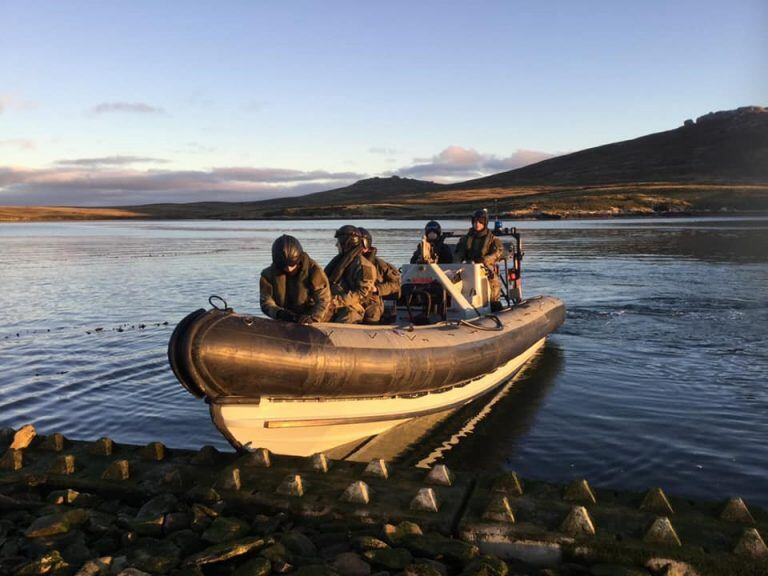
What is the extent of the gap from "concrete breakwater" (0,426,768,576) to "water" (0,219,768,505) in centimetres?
Result: 180

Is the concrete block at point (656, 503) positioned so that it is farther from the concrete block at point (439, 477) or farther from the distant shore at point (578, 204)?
the distant shore at point (578, 204)

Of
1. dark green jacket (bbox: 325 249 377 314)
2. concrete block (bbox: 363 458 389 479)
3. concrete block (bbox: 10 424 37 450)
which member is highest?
dark green jacket (bbox: 325 249 377 314)

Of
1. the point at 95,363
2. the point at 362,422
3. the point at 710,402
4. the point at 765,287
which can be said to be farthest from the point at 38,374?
the point at 765,287

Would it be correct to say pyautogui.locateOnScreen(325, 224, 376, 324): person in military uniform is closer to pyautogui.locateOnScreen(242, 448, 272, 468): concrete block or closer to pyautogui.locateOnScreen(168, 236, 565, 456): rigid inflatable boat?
pyautogui.locateOnScreen(168, 236, 565, 456): rigid inflatable boat

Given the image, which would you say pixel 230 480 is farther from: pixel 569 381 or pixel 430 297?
pixel 569 381

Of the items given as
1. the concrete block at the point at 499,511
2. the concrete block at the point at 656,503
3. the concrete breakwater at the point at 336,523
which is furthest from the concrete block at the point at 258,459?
the concrete block at the point at 656,503

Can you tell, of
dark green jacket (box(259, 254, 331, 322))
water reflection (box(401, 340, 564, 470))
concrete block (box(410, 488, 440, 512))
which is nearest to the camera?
concrete block (box(410, 488, 440, 512))

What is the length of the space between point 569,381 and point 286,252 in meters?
5.86

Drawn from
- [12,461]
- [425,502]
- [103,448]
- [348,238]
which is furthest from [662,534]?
[12,461]

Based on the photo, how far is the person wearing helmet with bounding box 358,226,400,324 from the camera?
29.0 ft

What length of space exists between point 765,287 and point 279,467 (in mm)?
18792

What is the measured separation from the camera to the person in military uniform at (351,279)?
8281 mm

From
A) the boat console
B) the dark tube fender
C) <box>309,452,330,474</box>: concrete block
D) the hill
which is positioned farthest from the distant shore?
<box>309,452,330,474</box>: concrete block

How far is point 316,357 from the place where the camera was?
6.34 meters
